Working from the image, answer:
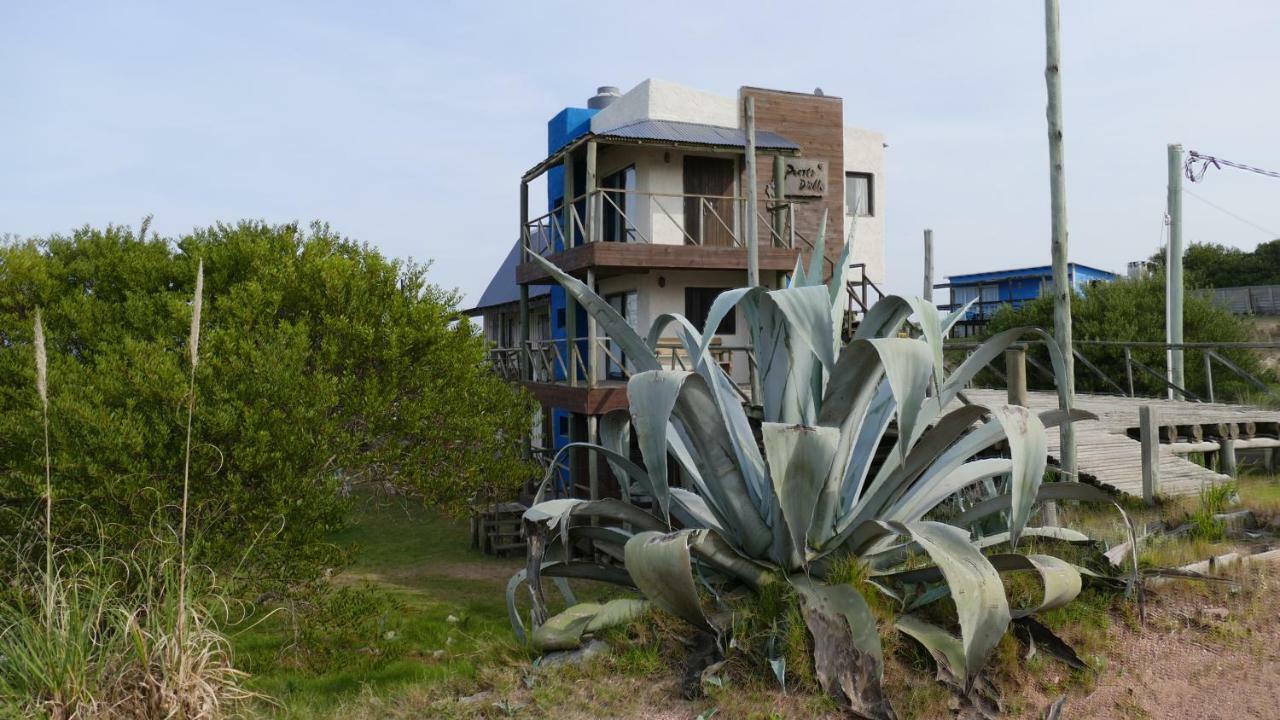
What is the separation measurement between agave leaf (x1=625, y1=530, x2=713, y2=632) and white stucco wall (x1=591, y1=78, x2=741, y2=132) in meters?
17.0

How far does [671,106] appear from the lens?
20656 mm

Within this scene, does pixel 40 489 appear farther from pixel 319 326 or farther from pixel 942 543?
pixel 942 543

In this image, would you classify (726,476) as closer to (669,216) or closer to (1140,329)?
(669,216)

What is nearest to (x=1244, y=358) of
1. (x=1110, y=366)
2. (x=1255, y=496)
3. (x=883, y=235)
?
Result: (x=1110, y=366)

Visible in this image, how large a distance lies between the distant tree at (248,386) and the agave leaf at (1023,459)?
5205 mm

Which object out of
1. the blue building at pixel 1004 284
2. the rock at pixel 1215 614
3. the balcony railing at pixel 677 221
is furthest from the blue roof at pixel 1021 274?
the rock at pixel 1215 614

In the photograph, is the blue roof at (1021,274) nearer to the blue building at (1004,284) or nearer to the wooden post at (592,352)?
the blue building at (1004,284)

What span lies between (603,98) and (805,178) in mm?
6178

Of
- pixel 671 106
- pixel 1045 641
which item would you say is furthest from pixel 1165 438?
pixel 671 106

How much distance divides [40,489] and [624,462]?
5512 millimetres

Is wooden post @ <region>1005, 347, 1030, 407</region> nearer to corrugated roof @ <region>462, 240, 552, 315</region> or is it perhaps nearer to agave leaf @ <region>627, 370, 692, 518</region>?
agave leaf @ <region>627, 370, 692, 518</region>

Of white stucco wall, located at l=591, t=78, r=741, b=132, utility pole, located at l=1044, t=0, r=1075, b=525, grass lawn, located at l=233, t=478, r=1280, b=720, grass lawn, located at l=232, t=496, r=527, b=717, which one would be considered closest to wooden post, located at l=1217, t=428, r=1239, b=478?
grass lawn, located at l=233, t=478, r=1280, b=720

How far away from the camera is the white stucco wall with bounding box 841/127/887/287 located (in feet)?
78.2

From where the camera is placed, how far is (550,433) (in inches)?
789
